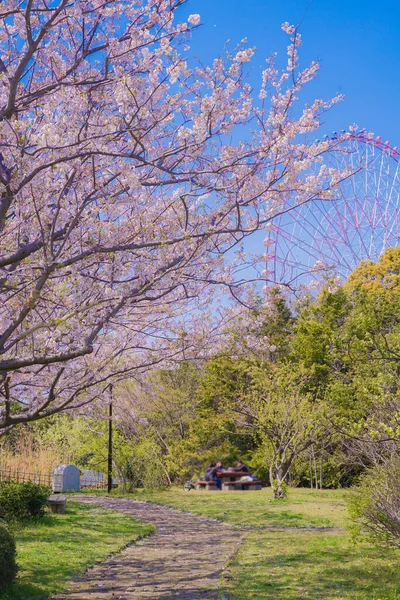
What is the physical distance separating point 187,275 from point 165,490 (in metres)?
19.9

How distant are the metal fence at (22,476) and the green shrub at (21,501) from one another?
5.92m

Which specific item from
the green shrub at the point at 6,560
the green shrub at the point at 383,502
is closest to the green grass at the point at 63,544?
the green shrub at the point at 6,560

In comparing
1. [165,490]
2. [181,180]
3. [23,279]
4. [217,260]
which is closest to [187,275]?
[217,260]

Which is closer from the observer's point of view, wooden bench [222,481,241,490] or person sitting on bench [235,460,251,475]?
wooden bench [222,481,241,490]

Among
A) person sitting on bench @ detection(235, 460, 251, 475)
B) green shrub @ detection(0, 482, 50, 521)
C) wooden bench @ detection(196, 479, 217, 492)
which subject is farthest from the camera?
person sitting on bench @ detection(235, 460, 251, 475)

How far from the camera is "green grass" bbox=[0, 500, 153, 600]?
720 cm

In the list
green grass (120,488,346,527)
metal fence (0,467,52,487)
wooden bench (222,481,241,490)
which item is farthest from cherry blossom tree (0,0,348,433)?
wooden bench (222,481,241,490)

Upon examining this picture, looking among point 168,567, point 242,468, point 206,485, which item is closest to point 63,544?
point 168,567

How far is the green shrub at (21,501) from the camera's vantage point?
1227cm

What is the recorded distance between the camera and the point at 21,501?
12.4 metres

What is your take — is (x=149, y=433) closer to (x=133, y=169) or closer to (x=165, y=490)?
(x=165, y=490)

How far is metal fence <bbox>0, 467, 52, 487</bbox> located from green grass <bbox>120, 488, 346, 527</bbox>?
3151mm

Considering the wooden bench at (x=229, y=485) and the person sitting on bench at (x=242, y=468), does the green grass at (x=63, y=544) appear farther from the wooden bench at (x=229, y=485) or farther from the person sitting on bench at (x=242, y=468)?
the person sitting on bench at (x=242, y=468)

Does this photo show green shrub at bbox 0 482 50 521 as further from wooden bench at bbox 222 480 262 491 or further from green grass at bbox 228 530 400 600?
wooden bench at bbox 222 480 262 491
